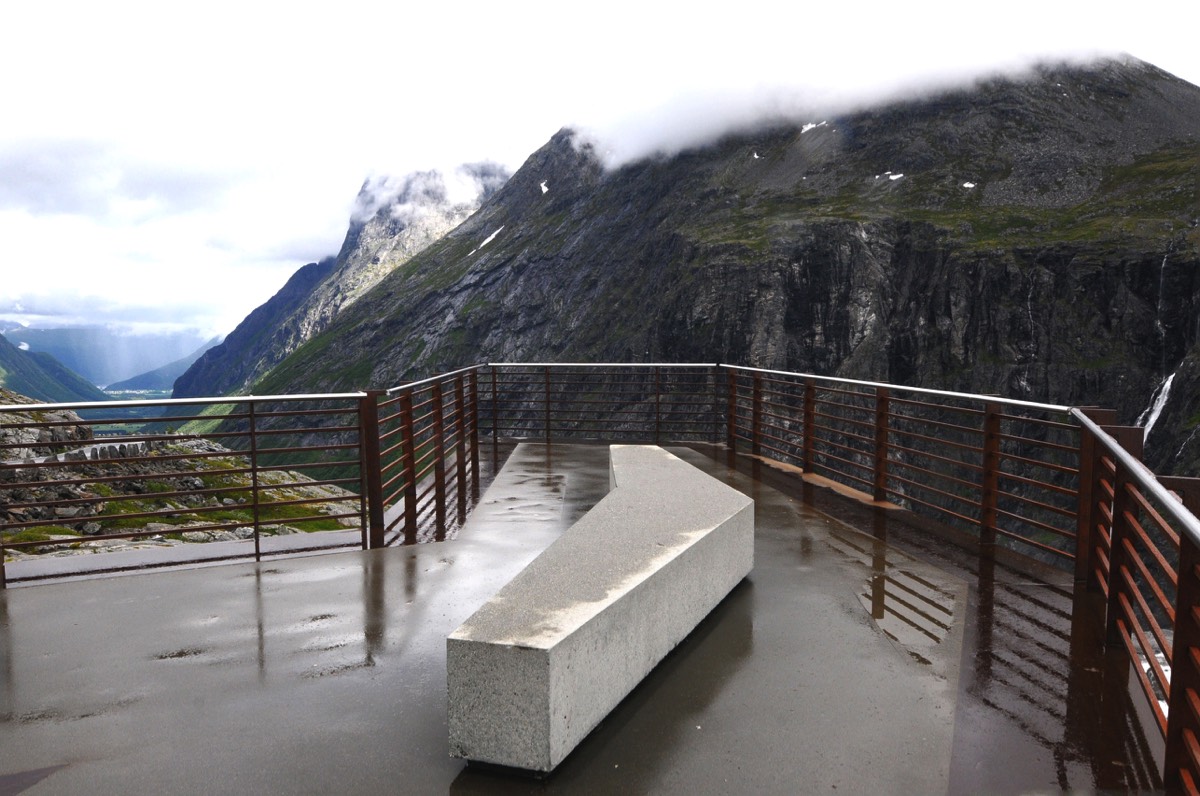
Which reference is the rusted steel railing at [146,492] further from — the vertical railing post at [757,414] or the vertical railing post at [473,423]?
the vertical railing post at [757,414]

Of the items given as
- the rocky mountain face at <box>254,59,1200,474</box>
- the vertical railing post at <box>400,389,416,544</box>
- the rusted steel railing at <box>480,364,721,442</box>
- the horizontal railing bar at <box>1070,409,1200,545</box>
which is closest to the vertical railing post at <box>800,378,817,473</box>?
the rusted steel railing at <box>480,364,721,442</box>

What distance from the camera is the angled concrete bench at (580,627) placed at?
3.07 meters

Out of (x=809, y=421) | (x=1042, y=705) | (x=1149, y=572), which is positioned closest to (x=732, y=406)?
(x=809, y=421)

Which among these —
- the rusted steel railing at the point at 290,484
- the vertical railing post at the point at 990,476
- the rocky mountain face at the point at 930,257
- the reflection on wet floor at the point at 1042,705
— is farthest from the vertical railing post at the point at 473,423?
the rocky mountain face at the point at 930,257

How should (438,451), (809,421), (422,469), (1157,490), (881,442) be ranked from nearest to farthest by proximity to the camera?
(1157,490), (881,442), (438,451), (422,469), (809,421)

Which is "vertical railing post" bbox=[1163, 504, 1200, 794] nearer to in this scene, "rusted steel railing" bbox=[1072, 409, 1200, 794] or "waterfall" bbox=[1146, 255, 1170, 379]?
"rusted steel railing" bbox=[1072, 409, 1200, 794]

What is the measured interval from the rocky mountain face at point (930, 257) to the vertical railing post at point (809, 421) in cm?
5589

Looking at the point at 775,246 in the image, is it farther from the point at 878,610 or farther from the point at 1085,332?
the point at 878,610

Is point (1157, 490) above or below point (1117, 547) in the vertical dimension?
above

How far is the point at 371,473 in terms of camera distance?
6465 millimetres

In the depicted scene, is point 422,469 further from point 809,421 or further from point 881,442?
point 881,442

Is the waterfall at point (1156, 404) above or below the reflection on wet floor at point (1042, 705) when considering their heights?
below

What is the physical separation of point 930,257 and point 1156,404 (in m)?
26.3

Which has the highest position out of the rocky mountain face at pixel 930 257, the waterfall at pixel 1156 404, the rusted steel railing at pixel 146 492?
the rocky mountain face at pixel 930 257
